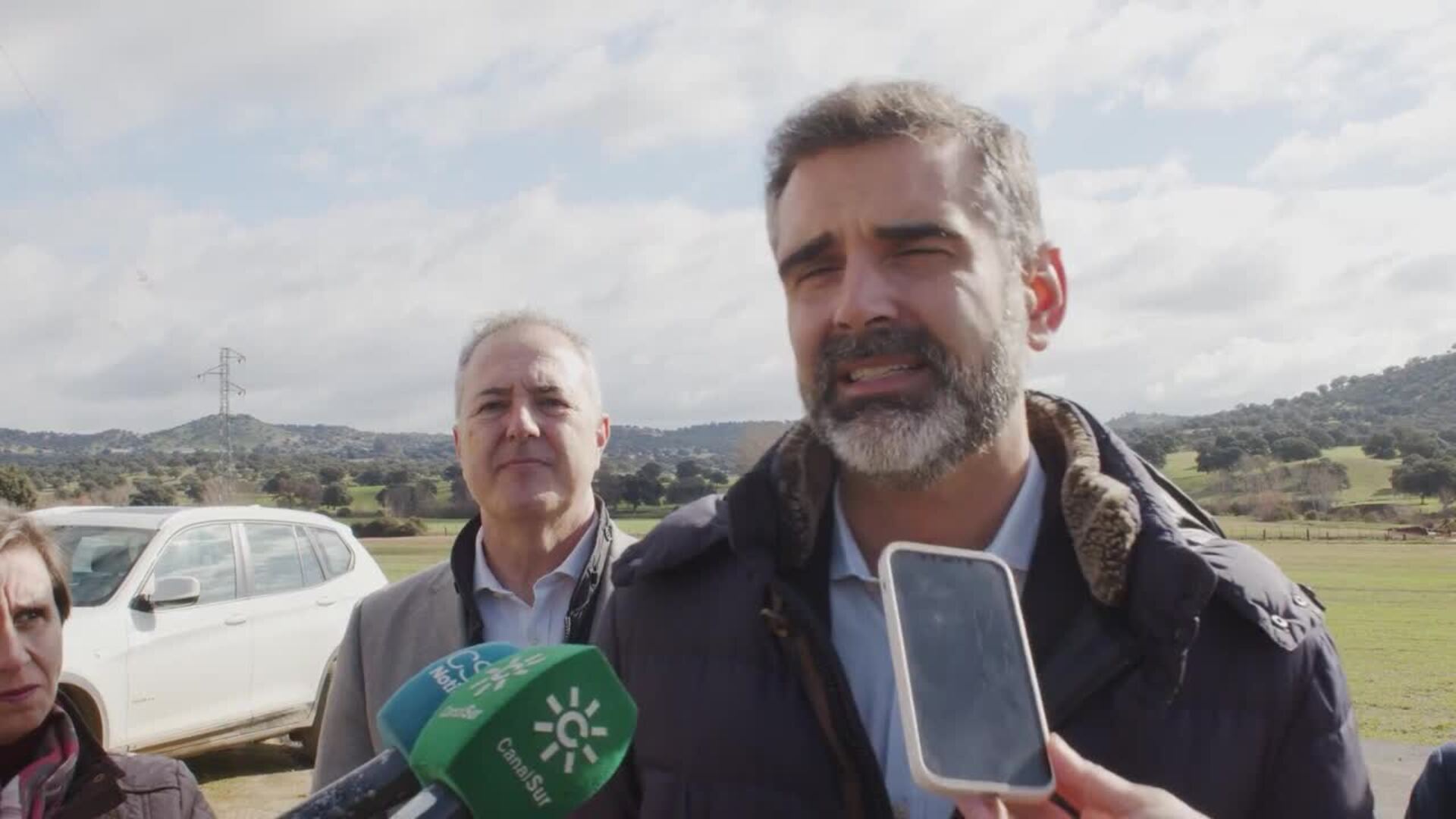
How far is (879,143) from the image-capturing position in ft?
7.09

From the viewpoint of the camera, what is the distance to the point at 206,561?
816cm

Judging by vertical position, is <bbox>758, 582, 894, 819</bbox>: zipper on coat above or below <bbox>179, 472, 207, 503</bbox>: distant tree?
below

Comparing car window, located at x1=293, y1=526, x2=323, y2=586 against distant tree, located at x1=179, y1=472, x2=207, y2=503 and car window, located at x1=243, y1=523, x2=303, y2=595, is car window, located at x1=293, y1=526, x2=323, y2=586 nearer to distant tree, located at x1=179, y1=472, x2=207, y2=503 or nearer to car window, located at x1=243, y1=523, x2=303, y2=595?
car window, located at x1=243, y1=523, x2=303, y2=595

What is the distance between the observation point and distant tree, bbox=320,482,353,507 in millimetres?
82125

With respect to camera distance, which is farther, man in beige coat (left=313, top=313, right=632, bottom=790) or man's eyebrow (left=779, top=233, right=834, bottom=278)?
man in beige coat (left=313, top=313, right=632, bottom=790)

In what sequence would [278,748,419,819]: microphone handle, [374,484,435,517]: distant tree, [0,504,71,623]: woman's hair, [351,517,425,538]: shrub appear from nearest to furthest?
[278,748,419,819]: microphone handle, [0,504,71,623]: woman's hair, [351,517,425,538]: shrub, [374,484,435,517]: distant tree

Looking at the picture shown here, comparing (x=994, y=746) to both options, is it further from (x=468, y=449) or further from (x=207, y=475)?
(x=207, y=475)

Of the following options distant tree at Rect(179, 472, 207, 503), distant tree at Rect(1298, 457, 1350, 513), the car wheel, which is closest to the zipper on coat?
the car wheel

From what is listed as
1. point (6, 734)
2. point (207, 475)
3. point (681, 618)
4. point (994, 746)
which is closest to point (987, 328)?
point (681, 618)

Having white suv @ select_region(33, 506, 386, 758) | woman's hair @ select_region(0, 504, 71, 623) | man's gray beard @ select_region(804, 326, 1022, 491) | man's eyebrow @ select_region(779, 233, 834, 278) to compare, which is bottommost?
white suv @ select_region(33, 506, 386, 758)

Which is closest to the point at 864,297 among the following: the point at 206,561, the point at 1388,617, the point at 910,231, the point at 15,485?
the point at 910,231

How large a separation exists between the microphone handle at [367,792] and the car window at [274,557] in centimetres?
763

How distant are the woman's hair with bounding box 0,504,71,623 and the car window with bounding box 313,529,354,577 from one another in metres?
6.42

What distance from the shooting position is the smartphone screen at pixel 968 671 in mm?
1414
